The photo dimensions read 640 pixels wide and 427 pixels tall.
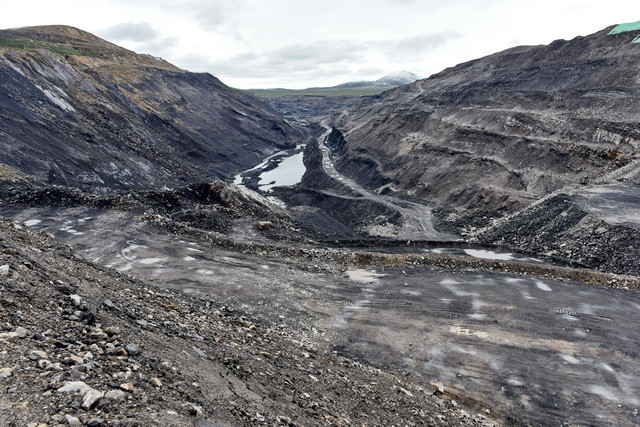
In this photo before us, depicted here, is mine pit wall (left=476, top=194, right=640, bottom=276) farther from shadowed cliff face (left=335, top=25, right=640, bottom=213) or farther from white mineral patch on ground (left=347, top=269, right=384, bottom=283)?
white mineral patch on ground (left=347, top=269, right=384, bottom=283)

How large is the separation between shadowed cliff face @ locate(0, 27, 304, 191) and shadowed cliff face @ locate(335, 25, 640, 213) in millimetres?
22452

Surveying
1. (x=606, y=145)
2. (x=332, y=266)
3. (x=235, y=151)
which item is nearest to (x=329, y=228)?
(x=332, y=266)

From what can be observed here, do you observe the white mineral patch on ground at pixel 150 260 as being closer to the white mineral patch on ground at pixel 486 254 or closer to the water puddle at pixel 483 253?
the water puddle at pixel 483 253

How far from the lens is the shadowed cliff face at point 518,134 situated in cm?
3606

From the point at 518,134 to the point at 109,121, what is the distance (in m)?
45.9

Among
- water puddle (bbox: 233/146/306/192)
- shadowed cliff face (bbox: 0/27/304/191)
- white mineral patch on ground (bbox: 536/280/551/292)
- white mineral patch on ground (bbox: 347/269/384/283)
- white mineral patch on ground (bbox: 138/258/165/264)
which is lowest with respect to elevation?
white mineral patch on ground (bbox: 536/280/551/292)

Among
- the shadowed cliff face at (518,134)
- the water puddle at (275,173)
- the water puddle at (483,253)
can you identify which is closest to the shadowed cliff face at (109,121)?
the water puddle at (275,173)

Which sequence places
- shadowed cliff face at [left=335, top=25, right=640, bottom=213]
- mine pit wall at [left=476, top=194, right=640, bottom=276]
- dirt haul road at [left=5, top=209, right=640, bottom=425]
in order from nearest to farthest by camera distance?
dirt haul road at [left=5, top=209, right=640, bottom=425] → mine pit wall at [left=476, top=194, right=640, bottom=276] → shadowed cliff face at [left=335, top=25, right=640, bottom=213]

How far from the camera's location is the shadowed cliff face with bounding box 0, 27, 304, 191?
111 feet

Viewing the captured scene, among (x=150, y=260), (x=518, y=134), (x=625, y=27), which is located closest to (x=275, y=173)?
(x=518, y=134)

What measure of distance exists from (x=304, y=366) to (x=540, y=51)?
7305 centimetres

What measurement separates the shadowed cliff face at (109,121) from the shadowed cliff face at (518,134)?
22452 mm

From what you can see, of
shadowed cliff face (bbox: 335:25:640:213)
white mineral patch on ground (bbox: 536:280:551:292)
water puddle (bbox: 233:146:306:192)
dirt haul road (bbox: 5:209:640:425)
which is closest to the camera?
dirt haul road (bbox: 5:209:640:425)

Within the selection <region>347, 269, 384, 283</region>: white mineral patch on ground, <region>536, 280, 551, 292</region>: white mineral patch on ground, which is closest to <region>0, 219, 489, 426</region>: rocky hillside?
<region>347, 269, 384, 283</region>: white mineral patch on ground
